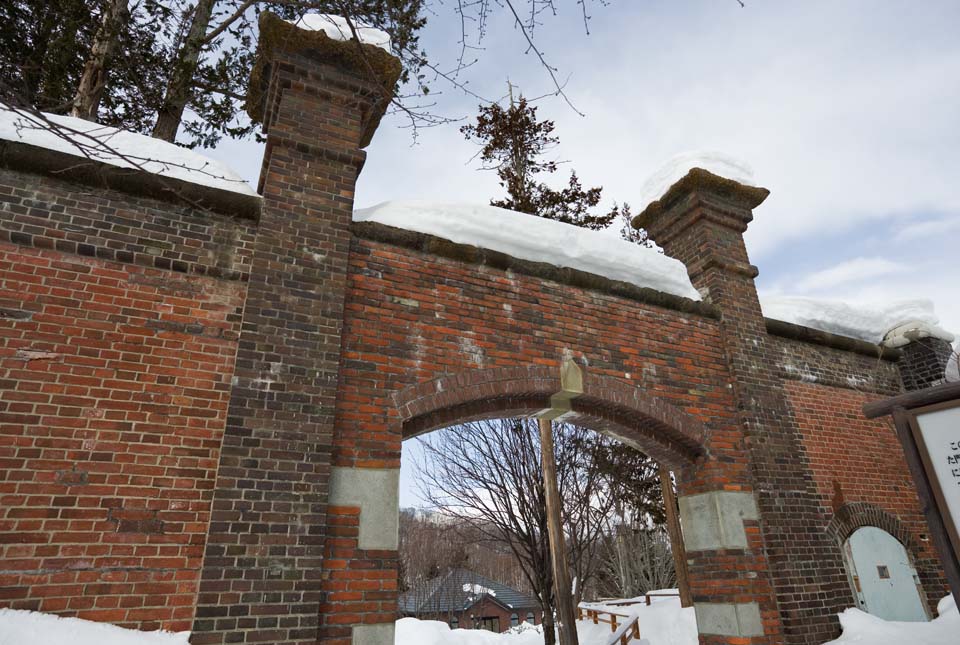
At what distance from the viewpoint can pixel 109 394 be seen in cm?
376

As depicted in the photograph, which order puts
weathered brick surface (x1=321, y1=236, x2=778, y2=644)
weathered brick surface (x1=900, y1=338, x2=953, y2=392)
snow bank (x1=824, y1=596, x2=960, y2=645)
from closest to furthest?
weathered brick surface (x1=321, y1=236, x2=778, y2=644) < snow bank (x1=824, y1=596, x2=960, y2=645) < weathered brick surface (x1=900, y1=338, x2=953, y2=392)

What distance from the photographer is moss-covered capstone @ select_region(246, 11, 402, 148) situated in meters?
5.15

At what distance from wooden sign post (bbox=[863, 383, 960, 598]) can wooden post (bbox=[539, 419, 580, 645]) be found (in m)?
5.66

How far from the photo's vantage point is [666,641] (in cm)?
1120

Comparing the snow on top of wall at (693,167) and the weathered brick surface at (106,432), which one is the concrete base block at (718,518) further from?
the weathered brick surface at (106,432)

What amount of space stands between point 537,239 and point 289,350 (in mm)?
3004

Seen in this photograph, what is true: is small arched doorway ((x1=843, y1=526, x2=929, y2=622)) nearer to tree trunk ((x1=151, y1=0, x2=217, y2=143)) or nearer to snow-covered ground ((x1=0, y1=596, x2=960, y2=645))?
snow-covered ground ((x1=0, y1=596, x2=960, y2=645))

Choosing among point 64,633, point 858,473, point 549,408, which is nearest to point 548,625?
point 858,473

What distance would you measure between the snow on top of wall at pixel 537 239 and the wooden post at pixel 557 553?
3.16 m

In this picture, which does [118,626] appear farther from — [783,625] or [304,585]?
[783,625]

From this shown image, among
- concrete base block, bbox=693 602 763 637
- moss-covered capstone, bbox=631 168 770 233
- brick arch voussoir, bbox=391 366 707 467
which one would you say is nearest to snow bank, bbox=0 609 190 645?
brick arch voussoir, bbox=391 366 707 467

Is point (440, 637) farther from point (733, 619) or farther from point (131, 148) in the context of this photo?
point (131, 148)

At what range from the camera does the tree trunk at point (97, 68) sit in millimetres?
7672

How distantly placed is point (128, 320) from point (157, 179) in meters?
1.20
